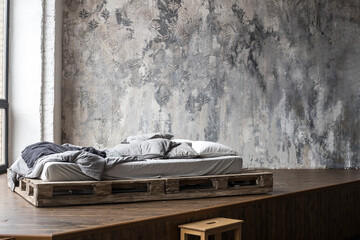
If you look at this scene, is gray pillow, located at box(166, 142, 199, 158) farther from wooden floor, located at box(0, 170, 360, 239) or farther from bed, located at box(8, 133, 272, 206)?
wooden floor, located at box(0, 170, 360, 239)

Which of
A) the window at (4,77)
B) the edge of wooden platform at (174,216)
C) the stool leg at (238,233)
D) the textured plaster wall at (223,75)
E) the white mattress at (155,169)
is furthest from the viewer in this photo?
the textured plaster wall at (223,75)

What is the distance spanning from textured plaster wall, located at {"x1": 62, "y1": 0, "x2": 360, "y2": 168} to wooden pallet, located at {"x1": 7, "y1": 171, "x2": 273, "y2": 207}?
246cm

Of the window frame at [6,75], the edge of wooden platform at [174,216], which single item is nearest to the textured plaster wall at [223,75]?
the window frame at [6,75]

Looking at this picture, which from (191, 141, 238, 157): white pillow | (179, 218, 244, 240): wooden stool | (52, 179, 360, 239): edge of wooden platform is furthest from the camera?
(191, 141, 238, 157): white pillow

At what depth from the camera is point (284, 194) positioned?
4.89m

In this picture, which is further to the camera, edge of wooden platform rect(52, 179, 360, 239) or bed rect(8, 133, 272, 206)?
bed rect(8, 133, 272, 206)

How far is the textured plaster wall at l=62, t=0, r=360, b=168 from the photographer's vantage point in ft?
24.0

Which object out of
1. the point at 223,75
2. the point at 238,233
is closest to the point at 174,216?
the point at 238,233

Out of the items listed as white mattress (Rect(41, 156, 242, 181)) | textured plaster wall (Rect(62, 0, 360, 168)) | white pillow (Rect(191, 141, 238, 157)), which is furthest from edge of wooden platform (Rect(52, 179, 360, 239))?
textured plaster wall (Rect(62, 0, 360, 168))

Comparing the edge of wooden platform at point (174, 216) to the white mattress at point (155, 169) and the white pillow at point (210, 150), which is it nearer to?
the white mattress at point (155, 169)

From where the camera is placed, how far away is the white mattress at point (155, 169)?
412 centimetres

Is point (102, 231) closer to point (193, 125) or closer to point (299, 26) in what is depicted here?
point (193, 125)

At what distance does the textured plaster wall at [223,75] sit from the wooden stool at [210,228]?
343cm

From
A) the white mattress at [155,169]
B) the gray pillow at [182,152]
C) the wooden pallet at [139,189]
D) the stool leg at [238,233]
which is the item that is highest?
the gray pillow at [182,152]
